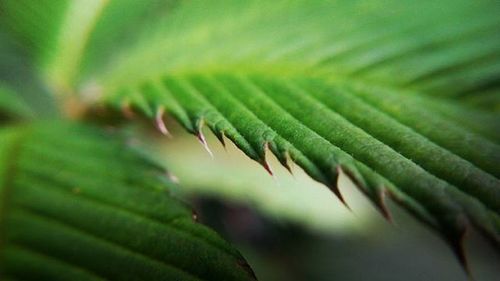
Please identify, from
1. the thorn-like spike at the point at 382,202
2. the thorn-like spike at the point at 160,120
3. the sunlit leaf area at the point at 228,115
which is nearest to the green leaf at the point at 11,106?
the sunlit leaf area at the point at 228,115

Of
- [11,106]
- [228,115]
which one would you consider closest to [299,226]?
[11,106]

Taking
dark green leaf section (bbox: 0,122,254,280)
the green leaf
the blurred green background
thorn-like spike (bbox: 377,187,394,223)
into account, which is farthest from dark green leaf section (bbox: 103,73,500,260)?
the blurred green background

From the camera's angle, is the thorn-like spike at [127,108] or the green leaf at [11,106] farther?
the green leaf at [11,106]

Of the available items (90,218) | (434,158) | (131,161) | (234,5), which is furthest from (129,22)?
(434,158)

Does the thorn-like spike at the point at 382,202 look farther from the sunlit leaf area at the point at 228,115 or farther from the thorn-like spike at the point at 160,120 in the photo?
the thorn-like spike at the point at 160,120

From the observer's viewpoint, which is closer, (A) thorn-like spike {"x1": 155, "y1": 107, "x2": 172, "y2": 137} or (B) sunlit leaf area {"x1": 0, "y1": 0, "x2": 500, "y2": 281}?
(B) sunlit leaf area {"x1": 0, "y1": 0, "x2": 500, "y2": 281}

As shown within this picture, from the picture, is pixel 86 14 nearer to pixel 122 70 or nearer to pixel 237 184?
pixel 122 70

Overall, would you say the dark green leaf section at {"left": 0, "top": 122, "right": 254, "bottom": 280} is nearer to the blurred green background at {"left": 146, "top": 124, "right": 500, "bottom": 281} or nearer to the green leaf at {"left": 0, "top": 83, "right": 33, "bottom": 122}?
the green leaf at {"left": 0, "top": 83, "right": 33, "bottom": 122}
